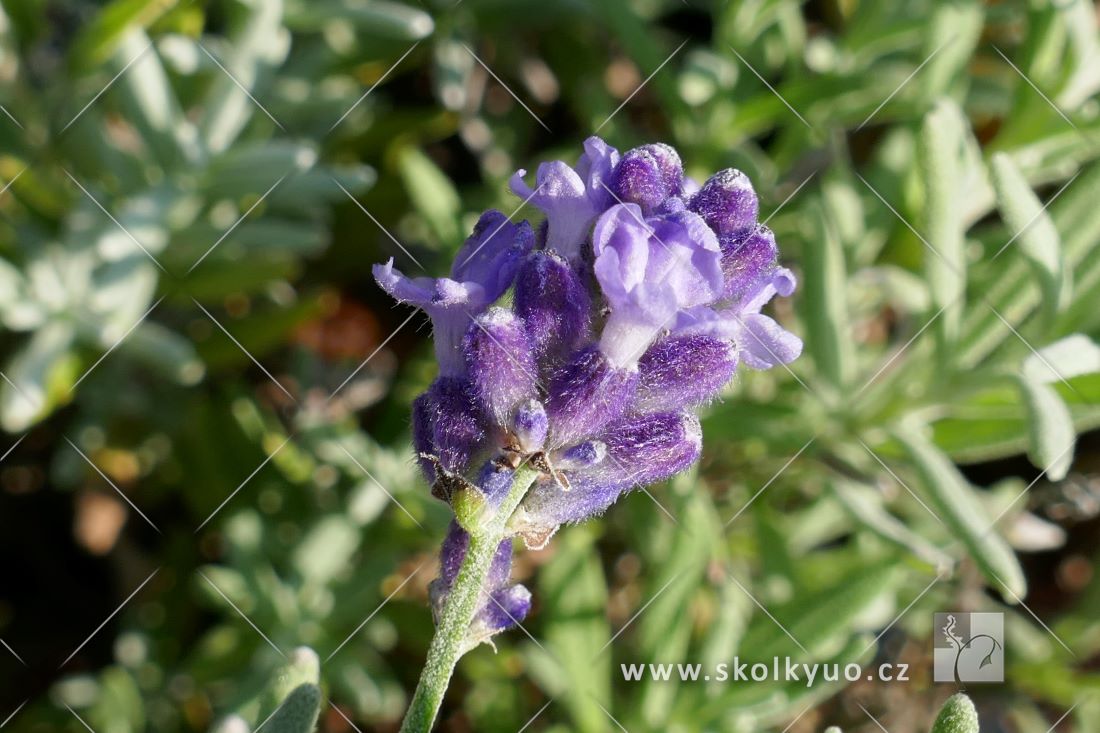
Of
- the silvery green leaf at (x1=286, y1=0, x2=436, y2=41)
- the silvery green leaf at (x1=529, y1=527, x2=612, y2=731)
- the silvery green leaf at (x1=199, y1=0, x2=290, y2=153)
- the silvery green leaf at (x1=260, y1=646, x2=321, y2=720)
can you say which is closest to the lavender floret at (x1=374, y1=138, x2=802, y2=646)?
the silvery green leaf at (x1=260, y1=646, x2=321, y2=720)

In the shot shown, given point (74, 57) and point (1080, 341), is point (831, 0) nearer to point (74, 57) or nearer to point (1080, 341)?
point (1080, 341)

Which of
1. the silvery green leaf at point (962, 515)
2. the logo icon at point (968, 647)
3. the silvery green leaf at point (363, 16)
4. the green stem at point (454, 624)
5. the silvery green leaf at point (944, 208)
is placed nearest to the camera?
the green stem at point (454, 624)

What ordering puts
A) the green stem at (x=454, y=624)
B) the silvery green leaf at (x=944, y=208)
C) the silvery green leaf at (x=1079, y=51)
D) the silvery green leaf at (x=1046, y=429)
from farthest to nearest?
1. the silvery green leaf at (x=1079, y=51)
2. the silvery green leaf at (x=944, y=208)
3. the silvery green leaf at (x=1046, y=429)
4. the green stem at (x=454, y=624)

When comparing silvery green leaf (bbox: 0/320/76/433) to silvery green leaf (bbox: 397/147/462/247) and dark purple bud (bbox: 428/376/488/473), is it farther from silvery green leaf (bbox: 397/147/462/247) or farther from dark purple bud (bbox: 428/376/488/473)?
dark purple bud (bbox: 428/376/488/473)

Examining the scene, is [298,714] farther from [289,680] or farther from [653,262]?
[653,262]

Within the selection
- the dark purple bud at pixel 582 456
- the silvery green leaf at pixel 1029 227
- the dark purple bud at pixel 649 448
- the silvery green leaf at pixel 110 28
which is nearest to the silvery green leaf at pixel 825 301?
the silvery green leaf at pixel 1029 227

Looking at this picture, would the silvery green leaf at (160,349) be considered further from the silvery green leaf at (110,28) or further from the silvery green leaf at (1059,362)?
the silvery green leaf at (1059,362)

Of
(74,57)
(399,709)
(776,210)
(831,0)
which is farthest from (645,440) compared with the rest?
(831,0)
